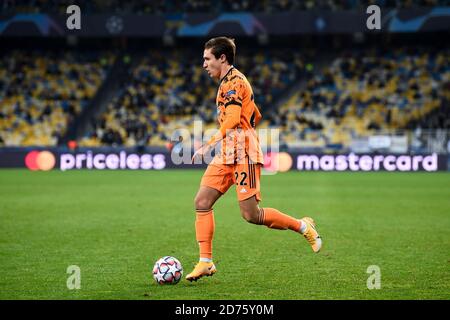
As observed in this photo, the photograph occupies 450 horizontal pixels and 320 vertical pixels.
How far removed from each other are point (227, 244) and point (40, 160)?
21.7 metres

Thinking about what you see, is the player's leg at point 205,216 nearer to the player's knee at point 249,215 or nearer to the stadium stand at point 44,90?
the player's knee at point 249,215

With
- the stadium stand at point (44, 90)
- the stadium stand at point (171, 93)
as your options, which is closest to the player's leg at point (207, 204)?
the stadium stand at point (171, 93)

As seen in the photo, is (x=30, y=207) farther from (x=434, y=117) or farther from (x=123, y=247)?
(x=434, y=117)

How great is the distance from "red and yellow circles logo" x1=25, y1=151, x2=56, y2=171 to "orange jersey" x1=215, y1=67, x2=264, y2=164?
23902 millimetres

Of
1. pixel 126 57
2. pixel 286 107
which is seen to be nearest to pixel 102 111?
pixel 126 57

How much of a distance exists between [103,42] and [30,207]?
2658 centimetres

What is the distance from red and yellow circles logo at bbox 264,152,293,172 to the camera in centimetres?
2948

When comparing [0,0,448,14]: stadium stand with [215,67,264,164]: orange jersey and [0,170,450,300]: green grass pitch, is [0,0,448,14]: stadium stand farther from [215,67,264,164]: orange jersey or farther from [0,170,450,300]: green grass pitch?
[215,67,264,164]: orange jersey

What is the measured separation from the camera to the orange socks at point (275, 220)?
25.1 feet

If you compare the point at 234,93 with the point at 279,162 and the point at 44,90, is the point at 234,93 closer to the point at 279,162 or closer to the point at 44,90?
the point at 279,162

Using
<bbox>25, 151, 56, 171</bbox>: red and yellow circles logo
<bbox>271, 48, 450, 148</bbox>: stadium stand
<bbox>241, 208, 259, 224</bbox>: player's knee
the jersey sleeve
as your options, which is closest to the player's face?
the jersey sleeve

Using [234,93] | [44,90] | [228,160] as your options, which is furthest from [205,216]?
[44,90]

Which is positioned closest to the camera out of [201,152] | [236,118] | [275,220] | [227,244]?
[201,152]

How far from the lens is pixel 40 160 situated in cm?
3061
